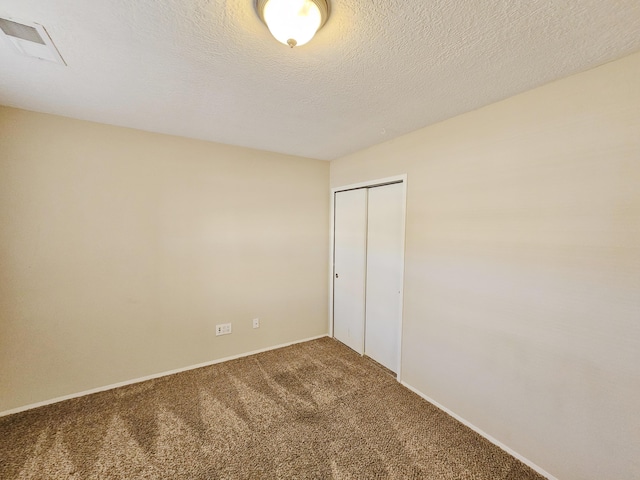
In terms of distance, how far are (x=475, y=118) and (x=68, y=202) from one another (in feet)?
11.0

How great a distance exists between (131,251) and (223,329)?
4.04ft

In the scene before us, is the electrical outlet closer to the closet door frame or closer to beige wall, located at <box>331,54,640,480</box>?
the closet door frame

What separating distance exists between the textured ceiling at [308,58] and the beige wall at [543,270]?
0.26m

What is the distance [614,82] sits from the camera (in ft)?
4.28

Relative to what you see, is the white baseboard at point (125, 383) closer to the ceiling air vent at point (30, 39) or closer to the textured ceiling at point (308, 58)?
the textured ceiling at point (308, 58)

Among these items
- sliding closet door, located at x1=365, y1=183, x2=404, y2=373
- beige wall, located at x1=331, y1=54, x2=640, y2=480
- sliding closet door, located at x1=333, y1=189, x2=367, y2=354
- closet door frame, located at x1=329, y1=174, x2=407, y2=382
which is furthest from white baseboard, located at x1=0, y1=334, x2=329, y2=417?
beige wall, located at x1=331, y1=54, x2=640, y2=480

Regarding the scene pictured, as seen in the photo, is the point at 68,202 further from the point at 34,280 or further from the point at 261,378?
the point at 261,378

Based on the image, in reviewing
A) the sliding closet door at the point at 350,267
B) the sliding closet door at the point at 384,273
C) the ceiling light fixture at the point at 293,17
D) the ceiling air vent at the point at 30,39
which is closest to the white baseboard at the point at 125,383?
the sliding closet door at the point at 350,267

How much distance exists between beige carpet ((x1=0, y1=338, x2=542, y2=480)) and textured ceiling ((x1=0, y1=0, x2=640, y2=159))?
2.41 metres

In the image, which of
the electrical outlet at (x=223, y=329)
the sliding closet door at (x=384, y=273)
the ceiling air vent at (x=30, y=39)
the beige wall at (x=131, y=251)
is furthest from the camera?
the electrical outlet at (x=223, y=329)

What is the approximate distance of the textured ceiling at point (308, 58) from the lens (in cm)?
103

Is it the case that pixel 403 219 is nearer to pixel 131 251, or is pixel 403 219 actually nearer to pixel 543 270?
pixel 543 270

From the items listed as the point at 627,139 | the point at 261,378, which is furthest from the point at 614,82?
the point at 261,378

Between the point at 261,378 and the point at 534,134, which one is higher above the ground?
the point at 534,134
